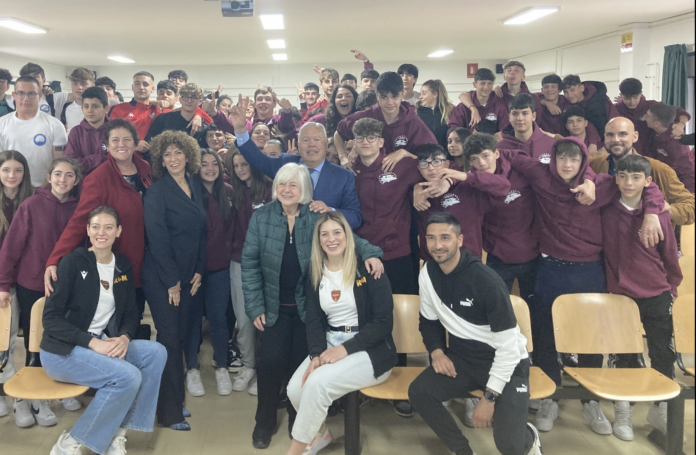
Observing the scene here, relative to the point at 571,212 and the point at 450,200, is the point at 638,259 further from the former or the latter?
the point at 450,200

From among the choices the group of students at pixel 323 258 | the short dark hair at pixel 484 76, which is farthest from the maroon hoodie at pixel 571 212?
the short dark hair at pixel 484 76

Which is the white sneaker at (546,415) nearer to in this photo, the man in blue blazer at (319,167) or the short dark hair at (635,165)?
the short dark hair at (635,165)

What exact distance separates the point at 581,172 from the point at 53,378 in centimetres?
296

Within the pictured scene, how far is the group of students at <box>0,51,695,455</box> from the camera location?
2496 millimetres

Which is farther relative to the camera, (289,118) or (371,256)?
(289,118)

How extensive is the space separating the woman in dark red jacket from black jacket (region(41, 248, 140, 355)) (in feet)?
0.42

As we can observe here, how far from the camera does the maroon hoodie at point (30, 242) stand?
9.25ft

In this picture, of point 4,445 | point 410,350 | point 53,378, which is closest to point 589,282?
point 410,350

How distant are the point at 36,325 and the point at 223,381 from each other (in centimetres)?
116

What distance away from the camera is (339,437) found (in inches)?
110

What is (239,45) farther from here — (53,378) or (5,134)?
(53,378)

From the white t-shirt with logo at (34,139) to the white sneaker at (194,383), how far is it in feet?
5.55

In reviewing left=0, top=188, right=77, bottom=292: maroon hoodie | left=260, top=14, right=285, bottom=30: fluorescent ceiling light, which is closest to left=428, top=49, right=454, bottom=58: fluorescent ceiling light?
left=260, top=14, right=285, bottom=30: fluorescent ceiling light

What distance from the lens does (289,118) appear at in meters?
4.84
